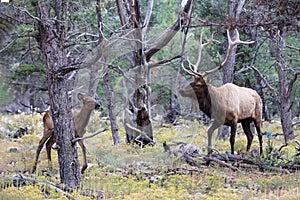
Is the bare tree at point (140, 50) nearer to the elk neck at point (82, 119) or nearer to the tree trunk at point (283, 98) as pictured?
the elk neck at point (82, 119)

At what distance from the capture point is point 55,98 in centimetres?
632

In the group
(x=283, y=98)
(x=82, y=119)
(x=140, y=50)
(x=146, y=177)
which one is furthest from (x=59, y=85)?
(x=283, y=98)

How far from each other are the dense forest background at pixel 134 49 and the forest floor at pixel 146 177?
3.57ft

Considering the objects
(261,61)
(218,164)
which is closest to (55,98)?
(218,164)

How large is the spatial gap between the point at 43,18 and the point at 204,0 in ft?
37.4

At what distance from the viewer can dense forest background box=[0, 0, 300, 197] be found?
6.38 meters

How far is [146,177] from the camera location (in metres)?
8.06

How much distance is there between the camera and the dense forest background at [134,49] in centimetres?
638

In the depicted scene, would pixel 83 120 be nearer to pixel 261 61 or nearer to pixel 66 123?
pixel 66 123

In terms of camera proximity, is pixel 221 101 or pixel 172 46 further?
pixel 172 46

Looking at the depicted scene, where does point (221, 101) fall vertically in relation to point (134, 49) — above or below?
below

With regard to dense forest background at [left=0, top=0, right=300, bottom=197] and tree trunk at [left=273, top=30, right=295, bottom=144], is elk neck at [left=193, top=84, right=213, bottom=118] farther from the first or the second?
tree trunk at [left=273, top=30, right=295, bottom=144]

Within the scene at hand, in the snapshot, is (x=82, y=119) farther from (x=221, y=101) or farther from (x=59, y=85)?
(x=59, y=85)

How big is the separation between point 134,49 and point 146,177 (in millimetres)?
4476
